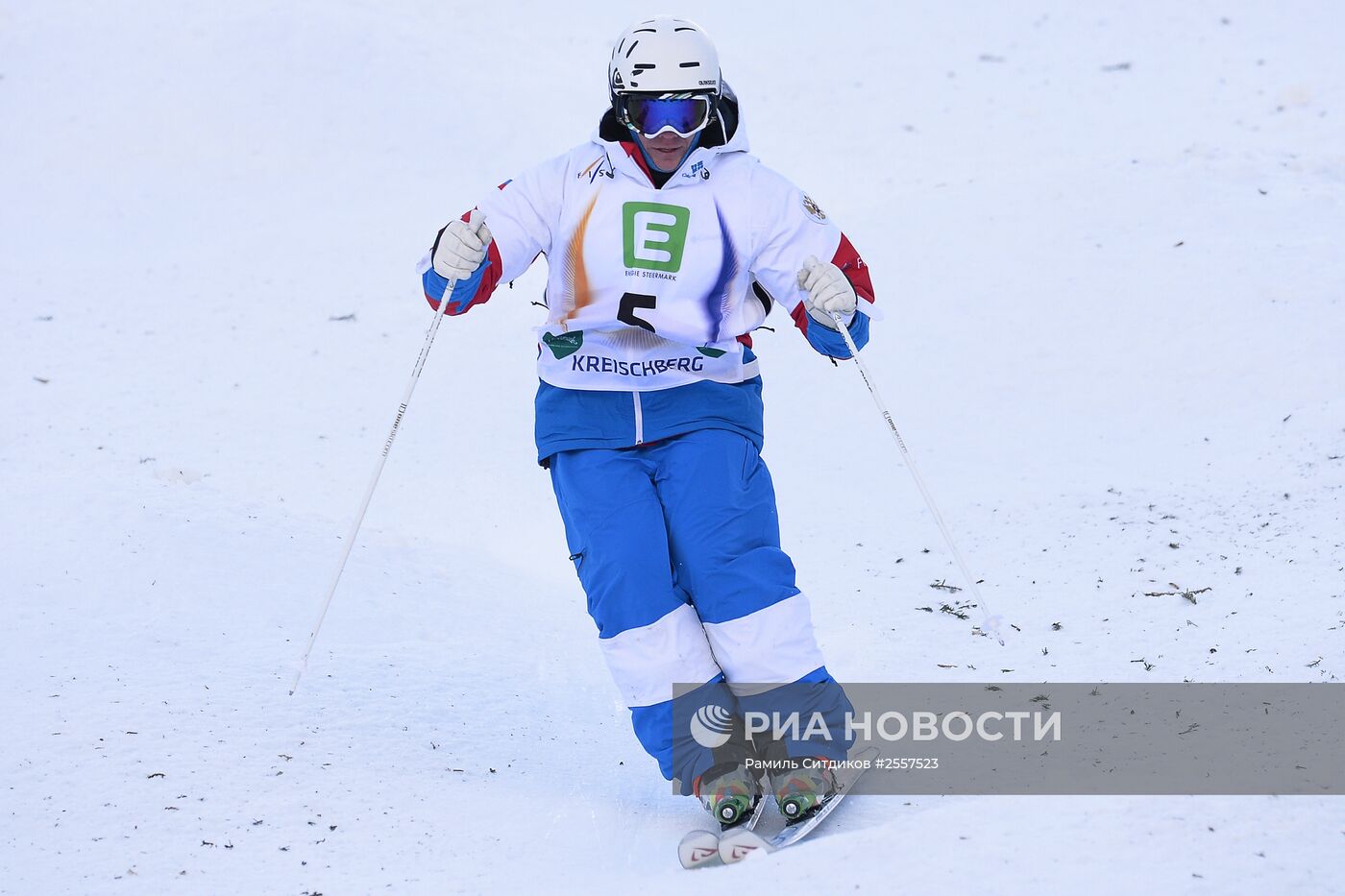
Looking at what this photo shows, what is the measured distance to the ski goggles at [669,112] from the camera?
12.9ft

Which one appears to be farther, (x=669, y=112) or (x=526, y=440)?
(x=526, y=440)

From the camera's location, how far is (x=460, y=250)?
13.2 feet

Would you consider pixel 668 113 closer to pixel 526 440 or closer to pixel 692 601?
pixel 692 601

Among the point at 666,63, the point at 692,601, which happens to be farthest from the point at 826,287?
the point at 692,601

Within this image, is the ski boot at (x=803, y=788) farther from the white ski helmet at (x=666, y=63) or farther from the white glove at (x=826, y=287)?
the white ski helmet at (x=666, y=63)

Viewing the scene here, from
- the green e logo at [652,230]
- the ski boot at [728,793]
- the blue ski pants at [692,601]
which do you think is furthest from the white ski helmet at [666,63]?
the ski boot at [728,793]

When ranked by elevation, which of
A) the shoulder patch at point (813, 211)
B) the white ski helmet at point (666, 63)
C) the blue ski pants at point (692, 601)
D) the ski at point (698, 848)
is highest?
the white ski helmet at point (666, 63)

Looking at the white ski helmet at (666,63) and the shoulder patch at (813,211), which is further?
the shoulder patch at (813,211)

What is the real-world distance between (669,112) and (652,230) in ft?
1.04

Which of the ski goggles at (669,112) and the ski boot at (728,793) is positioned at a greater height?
the ski goggles at (669,112)

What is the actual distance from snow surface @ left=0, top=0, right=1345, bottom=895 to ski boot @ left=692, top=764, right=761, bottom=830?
0.18 meters

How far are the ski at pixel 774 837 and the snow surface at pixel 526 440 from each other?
9cm

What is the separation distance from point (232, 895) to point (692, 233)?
2049mm

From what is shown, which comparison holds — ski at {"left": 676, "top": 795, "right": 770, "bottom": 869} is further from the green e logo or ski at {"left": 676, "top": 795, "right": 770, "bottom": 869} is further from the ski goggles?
the ski goggles
